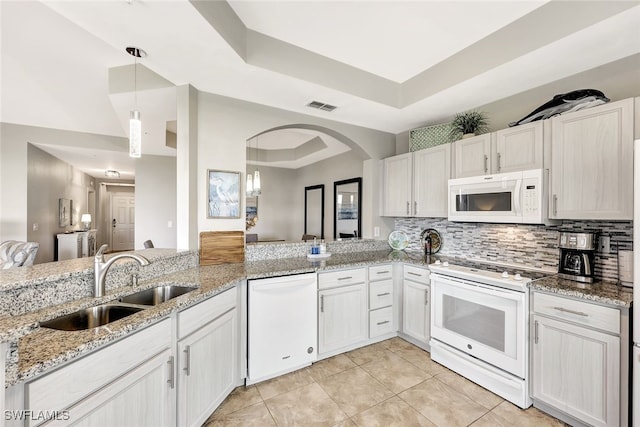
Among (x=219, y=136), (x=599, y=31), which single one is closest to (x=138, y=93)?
(x=219, y=136)

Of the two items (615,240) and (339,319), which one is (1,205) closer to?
(339,319)

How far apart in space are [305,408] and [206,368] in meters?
0.77

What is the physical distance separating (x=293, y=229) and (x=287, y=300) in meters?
4.49

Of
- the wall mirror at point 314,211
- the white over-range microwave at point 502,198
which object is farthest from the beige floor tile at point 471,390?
the wall mirror at point 314,211

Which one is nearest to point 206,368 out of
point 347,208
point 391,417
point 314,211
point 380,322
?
point 391,417

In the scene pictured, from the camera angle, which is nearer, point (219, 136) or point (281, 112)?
point (219, 136)

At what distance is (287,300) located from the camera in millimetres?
2336

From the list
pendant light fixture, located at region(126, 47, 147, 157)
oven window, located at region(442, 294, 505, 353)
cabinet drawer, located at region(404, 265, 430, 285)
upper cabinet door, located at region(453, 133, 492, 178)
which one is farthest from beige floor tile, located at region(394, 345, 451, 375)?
pendant light fixture, located at region(126, 47, 147, 157)

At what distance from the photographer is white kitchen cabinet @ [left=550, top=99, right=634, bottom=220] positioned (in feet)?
5.85

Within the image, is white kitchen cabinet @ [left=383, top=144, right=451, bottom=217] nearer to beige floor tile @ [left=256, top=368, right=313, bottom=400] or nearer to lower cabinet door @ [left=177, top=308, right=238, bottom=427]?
beige floor tile @ [left=256, top=368, right=313, bottom=400]

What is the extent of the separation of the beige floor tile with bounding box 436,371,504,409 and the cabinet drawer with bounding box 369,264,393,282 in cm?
98

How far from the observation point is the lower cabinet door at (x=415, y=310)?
2.75m

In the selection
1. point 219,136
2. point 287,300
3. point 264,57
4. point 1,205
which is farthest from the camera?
point 1,205

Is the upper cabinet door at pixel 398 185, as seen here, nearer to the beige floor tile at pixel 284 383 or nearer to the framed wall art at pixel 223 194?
the framed wall art at pixel 223 194
